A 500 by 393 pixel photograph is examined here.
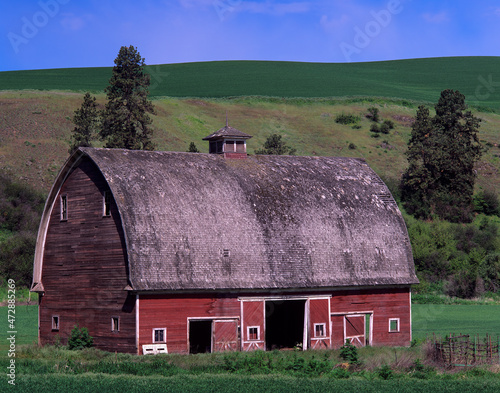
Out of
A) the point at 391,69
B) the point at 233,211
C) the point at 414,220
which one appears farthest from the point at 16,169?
the point at 391,69

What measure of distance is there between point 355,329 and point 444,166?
4747 centimetres

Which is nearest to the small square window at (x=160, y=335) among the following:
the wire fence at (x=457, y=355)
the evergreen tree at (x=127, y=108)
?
the wire fence at (x=457, y=355)

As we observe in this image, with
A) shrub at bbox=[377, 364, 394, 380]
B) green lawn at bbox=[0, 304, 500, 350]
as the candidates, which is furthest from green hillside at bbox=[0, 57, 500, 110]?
shrub at bbox=[377, 364, 394, 380]

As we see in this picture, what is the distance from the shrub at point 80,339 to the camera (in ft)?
105

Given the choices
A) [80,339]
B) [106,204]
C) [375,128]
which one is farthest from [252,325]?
[375,128]

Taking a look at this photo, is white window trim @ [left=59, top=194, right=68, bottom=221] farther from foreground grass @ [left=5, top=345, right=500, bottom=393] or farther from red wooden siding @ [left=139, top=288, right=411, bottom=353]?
foreground grass @ [left=5, top=345, right=500, bottom=393]

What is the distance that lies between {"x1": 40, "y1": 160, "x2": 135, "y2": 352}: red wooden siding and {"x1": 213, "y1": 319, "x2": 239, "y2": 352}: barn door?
3.40 m

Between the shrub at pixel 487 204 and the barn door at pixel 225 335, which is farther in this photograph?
the shrub at pixel 487 204

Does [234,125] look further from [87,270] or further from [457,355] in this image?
[457,355]

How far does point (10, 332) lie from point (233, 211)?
523 inches

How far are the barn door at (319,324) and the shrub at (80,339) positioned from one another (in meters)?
8.95

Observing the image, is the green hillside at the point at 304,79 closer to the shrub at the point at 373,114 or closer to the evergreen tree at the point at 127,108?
the shrub at the point at 373,114

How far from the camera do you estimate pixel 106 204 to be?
32.7 metres

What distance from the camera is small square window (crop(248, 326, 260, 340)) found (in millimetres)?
33094
